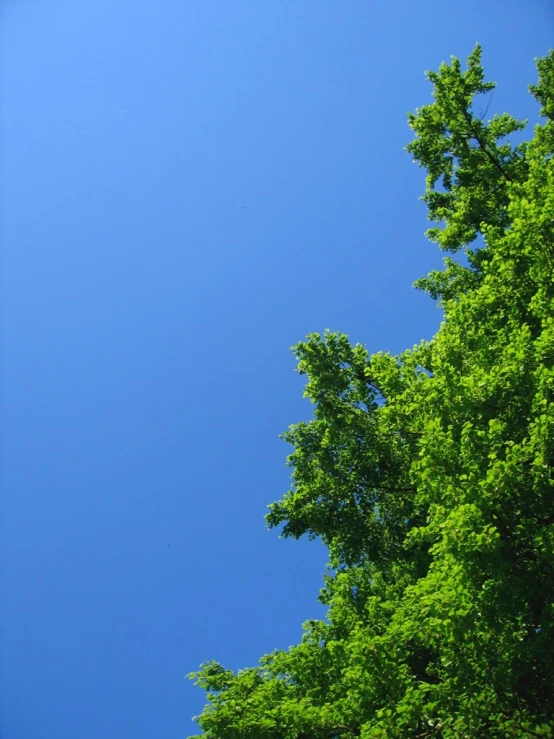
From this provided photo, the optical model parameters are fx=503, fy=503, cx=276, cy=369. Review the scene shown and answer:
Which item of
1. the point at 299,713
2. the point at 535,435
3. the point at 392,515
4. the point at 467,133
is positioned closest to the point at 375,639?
the point at 299,713

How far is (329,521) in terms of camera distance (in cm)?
1416

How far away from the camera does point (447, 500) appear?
7453 millimetres

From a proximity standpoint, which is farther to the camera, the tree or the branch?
the branch

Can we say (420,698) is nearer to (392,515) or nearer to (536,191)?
(392,515)

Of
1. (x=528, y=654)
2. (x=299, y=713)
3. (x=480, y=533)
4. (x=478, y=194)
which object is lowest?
(x=528, y=654)

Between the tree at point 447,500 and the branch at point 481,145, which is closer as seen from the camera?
the tree at point 447,500

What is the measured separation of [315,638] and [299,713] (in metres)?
2.98

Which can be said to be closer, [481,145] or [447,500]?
[447,500]

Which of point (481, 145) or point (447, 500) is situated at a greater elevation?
point (481, 145)

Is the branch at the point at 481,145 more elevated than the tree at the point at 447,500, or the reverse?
the branch at the point at 481,145

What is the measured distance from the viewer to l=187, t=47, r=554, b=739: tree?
22.4ft

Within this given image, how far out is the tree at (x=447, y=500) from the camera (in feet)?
22.4

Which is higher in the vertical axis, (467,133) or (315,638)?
(467,133)

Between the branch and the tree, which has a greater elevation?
the branch
